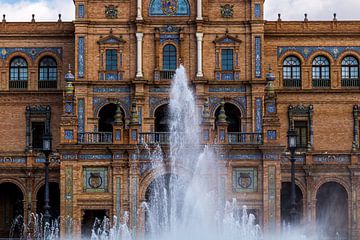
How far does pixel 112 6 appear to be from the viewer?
201 feet

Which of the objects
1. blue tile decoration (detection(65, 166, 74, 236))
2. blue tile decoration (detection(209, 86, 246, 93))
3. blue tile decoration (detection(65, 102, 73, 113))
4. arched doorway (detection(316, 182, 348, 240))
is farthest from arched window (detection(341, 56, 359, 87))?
blue tile decoration (detection(65, 166, 74, 236))

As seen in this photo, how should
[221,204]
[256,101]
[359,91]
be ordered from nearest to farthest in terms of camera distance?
[221,204] < [256,101] < [359,91]

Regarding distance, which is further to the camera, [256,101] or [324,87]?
[324,87]

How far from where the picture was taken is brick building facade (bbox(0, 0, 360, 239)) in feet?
175

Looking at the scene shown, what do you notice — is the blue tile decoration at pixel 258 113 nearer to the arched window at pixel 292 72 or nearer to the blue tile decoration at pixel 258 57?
the blue tile decoration at pixel 258 57

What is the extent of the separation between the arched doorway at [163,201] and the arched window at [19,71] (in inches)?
609

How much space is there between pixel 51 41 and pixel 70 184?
48.8ft

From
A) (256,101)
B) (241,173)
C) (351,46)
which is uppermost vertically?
(351,46)

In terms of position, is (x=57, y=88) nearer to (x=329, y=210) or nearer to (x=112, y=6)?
(x=112, y=6)

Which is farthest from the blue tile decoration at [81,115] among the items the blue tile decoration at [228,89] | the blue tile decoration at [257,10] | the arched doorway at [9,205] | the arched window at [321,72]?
the arched window at [321,72]

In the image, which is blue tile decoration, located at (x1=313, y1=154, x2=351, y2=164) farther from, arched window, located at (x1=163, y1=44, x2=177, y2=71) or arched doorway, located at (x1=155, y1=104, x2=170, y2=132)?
arched window, located at (x1=163, y1=44, x2=177, y2=71)

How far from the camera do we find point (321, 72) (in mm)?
65750

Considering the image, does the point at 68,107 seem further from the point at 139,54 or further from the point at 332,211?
the point at 332,211

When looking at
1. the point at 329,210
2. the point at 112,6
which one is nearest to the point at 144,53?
the point at 112,6
